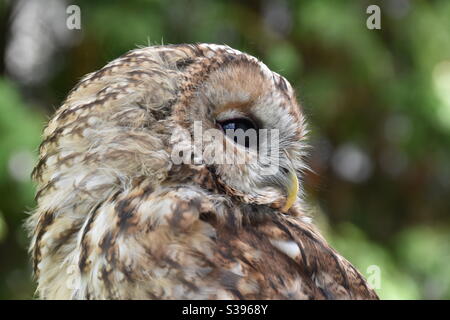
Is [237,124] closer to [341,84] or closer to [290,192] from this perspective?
[290,192]

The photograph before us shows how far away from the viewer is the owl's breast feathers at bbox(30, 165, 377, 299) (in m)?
1.37

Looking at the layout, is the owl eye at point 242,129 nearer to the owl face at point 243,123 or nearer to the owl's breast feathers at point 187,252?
the owl face at point 243,123

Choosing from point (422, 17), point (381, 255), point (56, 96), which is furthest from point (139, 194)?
point (422, 17)

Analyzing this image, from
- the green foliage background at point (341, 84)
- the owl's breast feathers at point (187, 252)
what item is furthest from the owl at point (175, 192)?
the green foliage background at point (341, 84)

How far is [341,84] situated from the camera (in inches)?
168

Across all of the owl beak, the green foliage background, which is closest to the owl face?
the owl beak

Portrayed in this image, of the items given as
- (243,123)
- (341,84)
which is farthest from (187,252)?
(341,84)

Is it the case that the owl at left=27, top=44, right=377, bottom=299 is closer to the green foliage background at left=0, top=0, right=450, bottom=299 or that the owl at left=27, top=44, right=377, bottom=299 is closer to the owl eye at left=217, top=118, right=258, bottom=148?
the owl eye at left=217, top=118, right=258, bottom=148

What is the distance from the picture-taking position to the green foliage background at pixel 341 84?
360 centimetres

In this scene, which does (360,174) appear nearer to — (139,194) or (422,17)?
(422,17)

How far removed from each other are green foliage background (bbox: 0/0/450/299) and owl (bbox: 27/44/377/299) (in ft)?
4.86

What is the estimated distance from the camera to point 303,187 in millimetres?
2102
